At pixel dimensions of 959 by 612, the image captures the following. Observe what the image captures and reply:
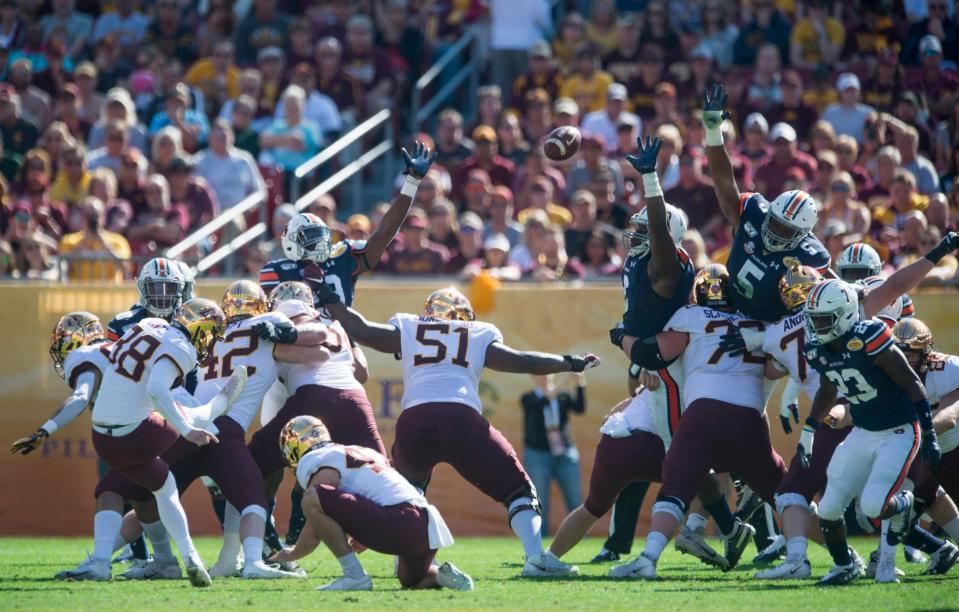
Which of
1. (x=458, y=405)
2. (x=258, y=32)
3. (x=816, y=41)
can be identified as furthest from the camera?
(x=258, y=32)

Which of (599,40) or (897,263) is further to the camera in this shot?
(599,40)

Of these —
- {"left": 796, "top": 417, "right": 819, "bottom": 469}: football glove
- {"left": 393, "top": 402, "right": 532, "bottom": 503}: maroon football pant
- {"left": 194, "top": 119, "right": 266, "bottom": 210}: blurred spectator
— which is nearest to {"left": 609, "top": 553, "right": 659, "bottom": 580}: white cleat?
{"left": 393, "top": 402, "right": 532, "bottom": 503}: maroon football pant

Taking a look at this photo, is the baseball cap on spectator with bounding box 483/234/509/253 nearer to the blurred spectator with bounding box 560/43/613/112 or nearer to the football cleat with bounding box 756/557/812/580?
the blurred spectator with bounding box 560/43/613/112

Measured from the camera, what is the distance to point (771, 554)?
9.33 meters

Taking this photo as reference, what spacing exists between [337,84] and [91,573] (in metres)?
8.66

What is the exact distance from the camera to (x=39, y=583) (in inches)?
317

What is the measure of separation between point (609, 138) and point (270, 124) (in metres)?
Answer: 3.56

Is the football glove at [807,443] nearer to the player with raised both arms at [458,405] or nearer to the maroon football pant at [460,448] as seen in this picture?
the player with raised both arms at [458,405]

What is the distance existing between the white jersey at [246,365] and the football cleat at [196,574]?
1181mm

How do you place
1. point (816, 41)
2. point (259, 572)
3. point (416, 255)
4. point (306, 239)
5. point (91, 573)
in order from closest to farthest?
point (91, 573), point (259, 572), point (306, 239), point (416, 255), point (816, 41)

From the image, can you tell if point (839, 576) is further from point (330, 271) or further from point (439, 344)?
point (330, 271)

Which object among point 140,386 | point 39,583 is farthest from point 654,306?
point 39,583

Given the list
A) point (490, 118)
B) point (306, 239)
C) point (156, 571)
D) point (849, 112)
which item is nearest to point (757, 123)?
point (849, 112)

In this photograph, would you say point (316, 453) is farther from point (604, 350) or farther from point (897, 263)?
point (897, 263)
